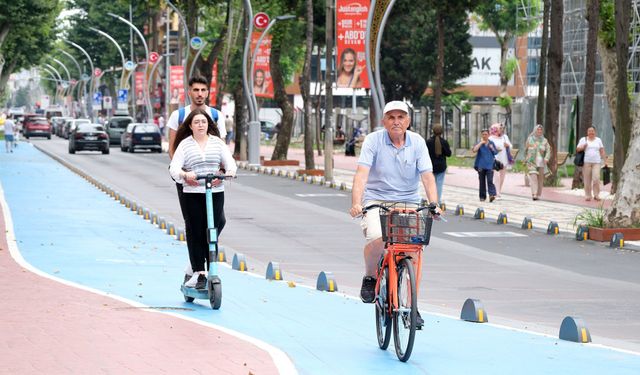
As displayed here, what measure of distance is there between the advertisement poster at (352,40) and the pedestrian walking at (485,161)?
7744mm

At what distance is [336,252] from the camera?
63.3 ft

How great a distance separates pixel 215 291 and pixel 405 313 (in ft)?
10.1

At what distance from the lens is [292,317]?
11.5 metres

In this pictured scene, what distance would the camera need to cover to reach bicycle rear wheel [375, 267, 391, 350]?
926cm

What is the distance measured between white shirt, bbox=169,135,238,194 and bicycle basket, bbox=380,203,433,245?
2994mm

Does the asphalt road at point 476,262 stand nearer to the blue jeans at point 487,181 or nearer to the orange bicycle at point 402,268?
the orange bicycle at point 402,268

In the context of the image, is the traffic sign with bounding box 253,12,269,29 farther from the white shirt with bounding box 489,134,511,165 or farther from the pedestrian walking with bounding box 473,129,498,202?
the pedestrian walking with bounding box 473,129,498,202

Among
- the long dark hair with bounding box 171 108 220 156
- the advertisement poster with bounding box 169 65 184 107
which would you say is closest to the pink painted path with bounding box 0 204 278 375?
the long dark hair with bounding box 171 108 220 156

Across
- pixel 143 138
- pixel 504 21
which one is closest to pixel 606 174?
pixel 143 138

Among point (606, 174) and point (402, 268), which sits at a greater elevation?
point (402, 268)

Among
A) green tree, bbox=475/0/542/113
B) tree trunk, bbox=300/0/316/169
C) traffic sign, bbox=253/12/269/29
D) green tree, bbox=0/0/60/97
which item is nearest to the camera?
tree trunk, bbox=300/0/316/169

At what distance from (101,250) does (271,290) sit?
4.50 metres

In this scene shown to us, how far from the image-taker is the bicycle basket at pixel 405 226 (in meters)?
8.84

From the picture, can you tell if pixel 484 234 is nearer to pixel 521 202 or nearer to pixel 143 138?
pixel 521 202
